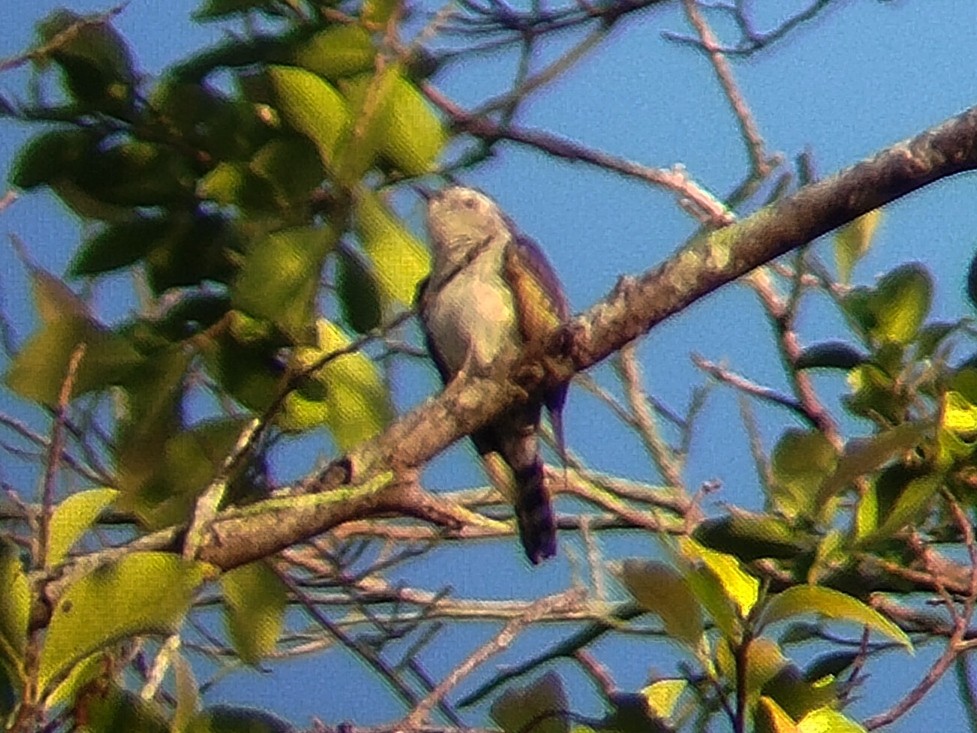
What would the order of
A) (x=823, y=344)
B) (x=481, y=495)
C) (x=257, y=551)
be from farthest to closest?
(x=481, y=495)
(x=823, y=344)
(x=257, y=551)

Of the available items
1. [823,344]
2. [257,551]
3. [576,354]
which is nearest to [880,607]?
[823,344]

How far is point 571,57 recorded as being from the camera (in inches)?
30.7

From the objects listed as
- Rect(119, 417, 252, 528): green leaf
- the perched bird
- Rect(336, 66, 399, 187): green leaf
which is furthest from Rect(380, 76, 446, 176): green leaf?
the perched bird

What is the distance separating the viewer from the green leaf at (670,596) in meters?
0.43

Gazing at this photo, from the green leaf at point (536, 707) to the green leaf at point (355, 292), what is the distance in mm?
151

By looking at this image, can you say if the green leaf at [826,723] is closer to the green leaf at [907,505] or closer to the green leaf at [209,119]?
the green leaf at [907,505]

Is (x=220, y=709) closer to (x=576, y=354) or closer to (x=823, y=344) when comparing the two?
(x=576, y=354)

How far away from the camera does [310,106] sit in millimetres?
487

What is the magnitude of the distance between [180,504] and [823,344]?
31cm

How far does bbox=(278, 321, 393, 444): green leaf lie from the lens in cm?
51

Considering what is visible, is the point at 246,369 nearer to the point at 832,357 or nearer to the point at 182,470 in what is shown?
Result: the point at 182,470

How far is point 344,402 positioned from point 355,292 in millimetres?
40

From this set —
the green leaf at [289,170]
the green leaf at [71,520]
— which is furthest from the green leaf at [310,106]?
the green leaf at [71,520]

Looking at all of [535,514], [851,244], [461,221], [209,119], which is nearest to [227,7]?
[209,119]
